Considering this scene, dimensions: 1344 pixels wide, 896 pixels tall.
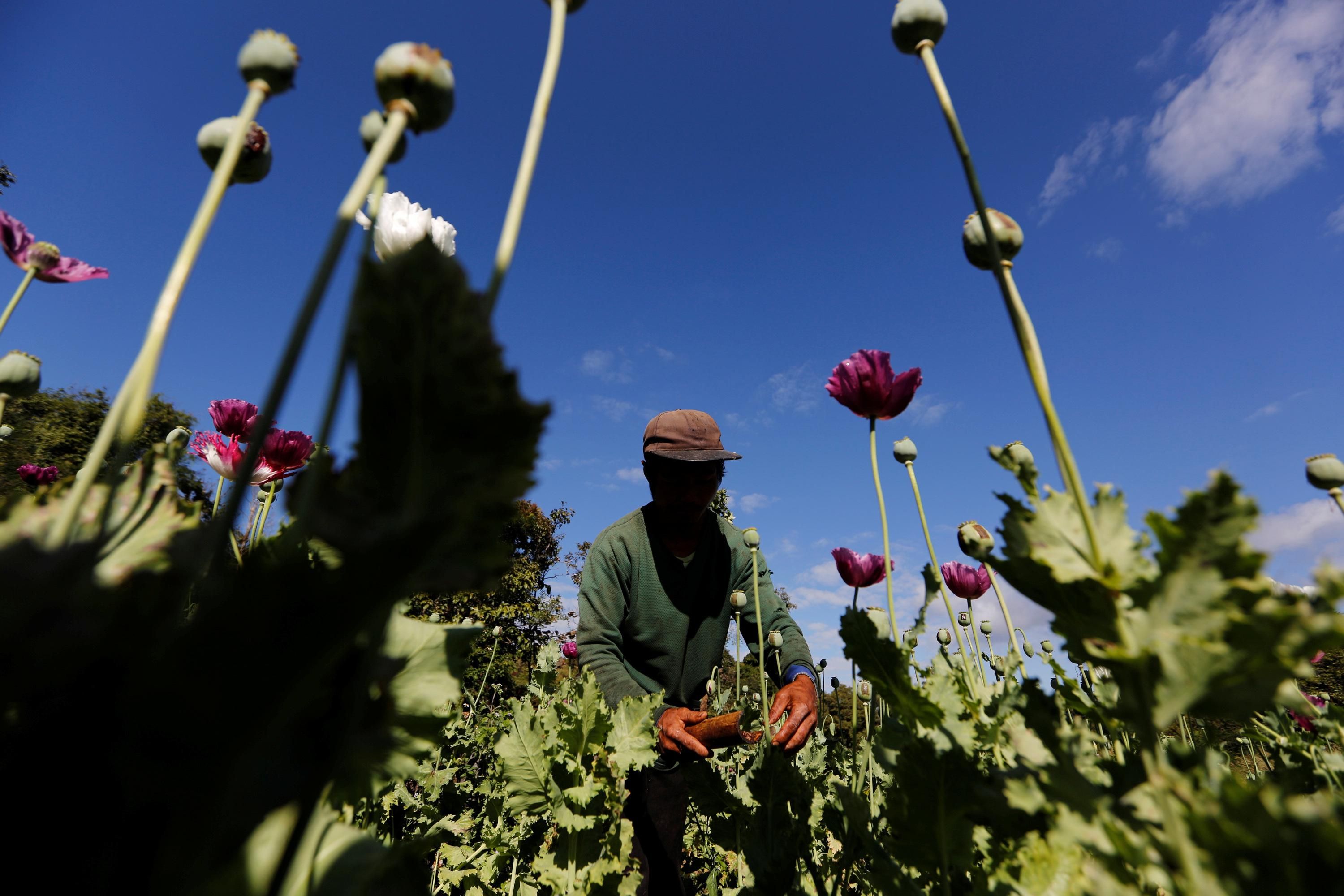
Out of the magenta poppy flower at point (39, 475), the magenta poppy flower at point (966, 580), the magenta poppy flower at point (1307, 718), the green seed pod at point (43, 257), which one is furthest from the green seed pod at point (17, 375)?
the magenta poppy flower at point (966, 580)

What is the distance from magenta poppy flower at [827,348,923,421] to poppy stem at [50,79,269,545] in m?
1.57

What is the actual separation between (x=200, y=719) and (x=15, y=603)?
18cm

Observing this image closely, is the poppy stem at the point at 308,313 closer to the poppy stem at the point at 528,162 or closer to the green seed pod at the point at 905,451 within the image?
the poppy stem at the point at 528,162

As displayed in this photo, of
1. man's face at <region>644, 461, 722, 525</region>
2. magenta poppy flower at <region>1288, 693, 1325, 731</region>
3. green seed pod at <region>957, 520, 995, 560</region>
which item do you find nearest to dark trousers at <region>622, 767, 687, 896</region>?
man's face at <region>644, 461, 722, 525</region>

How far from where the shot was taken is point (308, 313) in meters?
0.39

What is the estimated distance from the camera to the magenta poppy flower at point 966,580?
3.14 meters

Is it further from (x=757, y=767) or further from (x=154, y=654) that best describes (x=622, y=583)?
(x=154, y=654)

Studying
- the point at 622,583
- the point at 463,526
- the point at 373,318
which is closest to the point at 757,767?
the point at 622,583

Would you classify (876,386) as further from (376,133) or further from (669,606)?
(669,606)

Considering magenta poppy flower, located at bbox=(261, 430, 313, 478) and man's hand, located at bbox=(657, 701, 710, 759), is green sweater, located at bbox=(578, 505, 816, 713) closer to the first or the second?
man's hand, located at bbox=(657, 701, 710, 759)

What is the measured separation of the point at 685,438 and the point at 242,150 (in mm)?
2555

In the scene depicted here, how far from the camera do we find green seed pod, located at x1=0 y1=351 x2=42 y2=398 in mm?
1251

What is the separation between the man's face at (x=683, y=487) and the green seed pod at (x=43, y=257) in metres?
2.21

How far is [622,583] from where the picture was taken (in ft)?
10.4
